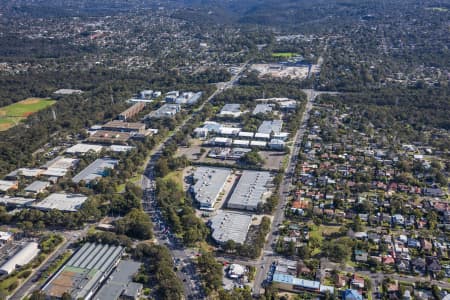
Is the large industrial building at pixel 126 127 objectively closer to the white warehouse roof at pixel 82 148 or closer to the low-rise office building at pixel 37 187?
the white warehouse roof at pixel 82 148

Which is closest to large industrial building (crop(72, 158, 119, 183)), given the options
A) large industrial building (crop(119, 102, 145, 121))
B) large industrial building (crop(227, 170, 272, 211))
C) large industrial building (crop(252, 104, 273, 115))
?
large industrial building (crop(119, 102, 145, 121))

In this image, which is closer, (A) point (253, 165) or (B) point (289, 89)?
(A) point (253, 165)

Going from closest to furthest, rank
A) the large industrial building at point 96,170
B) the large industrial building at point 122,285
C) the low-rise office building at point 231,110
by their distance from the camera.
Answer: the large industrial building at point 122,285 → the large industrial building at point 96,170 → the low-rise office building at point 231,110

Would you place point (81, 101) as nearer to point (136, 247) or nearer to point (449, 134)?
point (136, 247)

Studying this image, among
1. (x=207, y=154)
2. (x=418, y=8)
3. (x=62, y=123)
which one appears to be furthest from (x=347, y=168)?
(x=418, y=8)

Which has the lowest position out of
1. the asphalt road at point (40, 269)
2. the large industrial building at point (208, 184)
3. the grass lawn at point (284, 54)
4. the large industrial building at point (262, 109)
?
the asphalt road at point (40, 269)

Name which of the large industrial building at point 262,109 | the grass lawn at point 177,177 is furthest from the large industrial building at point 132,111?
the grass lawn at point 177,177
